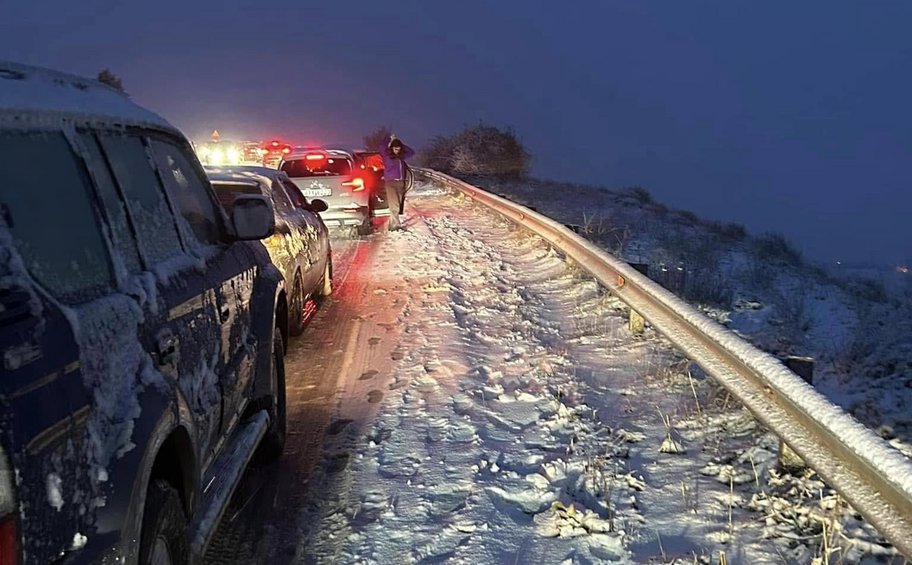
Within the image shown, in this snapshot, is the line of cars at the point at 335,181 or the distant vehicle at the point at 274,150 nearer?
the line of cars at the point at 335,181

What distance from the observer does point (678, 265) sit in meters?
11.5

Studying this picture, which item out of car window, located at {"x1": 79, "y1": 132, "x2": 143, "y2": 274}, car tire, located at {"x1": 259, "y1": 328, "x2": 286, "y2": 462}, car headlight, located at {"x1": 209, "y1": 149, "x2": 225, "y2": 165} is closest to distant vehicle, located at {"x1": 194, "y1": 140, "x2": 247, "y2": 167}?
car headlight, located at {"x1": 209, "y1": 149, "x2": 225, "y2": 165}

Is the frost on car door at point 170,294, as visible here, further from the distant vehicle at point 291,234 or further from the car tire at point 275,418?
the distant vehicle at point 291,234

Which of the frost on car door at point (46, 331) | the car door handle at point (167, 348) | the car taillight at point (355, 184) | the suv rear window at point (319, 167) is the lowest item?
the car taillight at point (355, 184)

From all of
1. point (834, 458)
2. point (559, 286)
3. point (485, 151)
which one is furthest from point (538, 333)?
point (485, 151)

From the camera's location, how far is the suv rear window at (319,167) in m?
15.3

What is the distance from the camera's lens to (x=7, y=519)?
175 cm

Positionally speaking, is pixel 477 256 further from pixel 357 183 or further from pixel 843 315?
pixel 843 315

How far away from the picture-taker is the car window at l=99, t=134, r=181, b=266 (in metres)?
3.13

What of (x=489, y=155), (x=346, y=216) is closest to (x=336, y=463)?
(x=346, y=216)

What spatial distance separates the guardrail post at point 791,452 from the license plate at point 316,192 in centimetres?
1206

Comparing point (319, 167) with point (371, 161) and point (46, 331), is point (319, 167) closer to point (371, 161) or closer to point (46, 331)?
point (371, 161)

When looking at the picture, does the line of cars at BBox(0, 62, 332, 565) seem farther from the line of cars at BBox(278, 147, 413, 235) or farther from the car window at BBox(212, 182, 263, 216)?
the line of cars at BBox(278, 147, 413, 235)

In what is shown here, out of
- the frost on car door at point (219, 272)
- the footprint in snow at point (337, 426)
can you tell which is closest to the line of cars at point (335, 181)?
the footprint in snow at point (337, 426)
